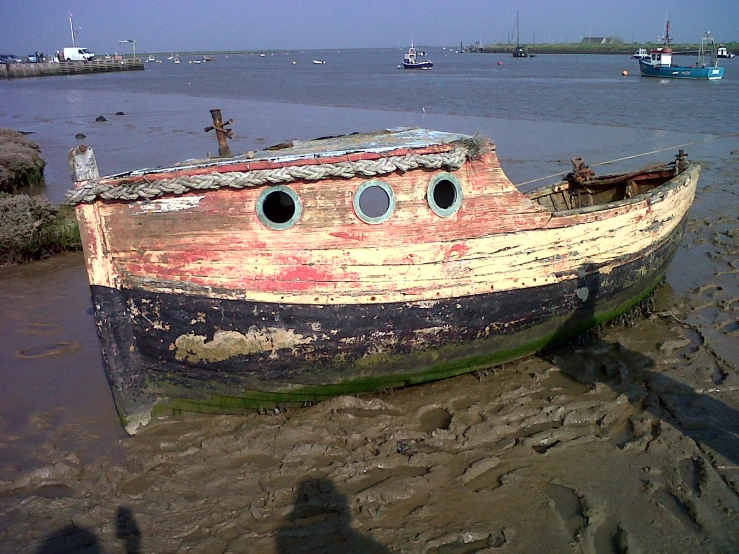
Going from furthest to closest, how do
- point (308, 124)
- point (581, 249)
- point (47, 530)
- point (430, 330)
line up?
1. point (308, 124)
2. point (581, 249)
3. point (430, 330)
4. point (47, 530)

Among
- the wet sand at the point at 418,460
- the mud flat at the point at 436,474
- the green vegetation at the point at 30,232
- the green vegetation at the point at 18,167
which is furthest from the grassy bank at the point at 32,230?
the mud flat at the point at 436,474

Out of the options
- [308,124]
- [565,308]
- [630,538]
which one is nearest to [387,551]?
[630,538]

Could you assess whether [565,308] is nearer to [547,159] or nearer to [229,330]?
[229,330]

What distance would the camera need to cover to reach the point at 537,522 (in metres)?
4.02

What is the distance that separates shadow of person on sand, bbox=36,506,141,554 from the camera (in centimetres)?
388

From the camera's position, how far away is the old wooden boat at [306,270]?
466cm

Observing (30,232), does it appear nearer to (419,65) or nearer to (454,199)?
(454,199)

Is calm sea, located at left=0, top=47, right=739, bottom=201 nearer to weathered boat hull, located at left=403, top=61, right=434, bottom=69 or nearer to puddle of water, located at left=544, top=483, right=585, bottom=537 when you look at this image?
puddle of water, located at left=544, top=483, right=585, bottom=537

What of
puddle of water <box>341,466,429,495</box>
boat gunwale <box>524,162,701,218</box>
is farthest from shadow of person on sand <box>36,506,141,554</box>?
boat gunwale <box>524,162,701,218</box>

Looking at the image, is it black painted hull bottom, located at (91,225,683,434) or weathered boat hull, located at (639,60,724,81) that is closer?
black painted hull bottom, located at (91,225,683,434)

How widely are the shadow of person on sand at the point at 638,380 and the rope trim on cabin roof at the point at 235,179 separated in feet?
8.16

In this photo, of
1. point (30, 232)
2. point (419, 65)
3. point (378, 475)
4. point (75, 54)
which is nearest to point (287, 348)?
point (378, 475)

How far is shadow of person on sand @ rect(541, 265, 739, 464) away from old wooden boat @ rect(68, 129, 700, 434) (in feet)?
2.43

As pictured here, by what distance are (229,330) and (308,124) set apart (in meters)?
21.3
